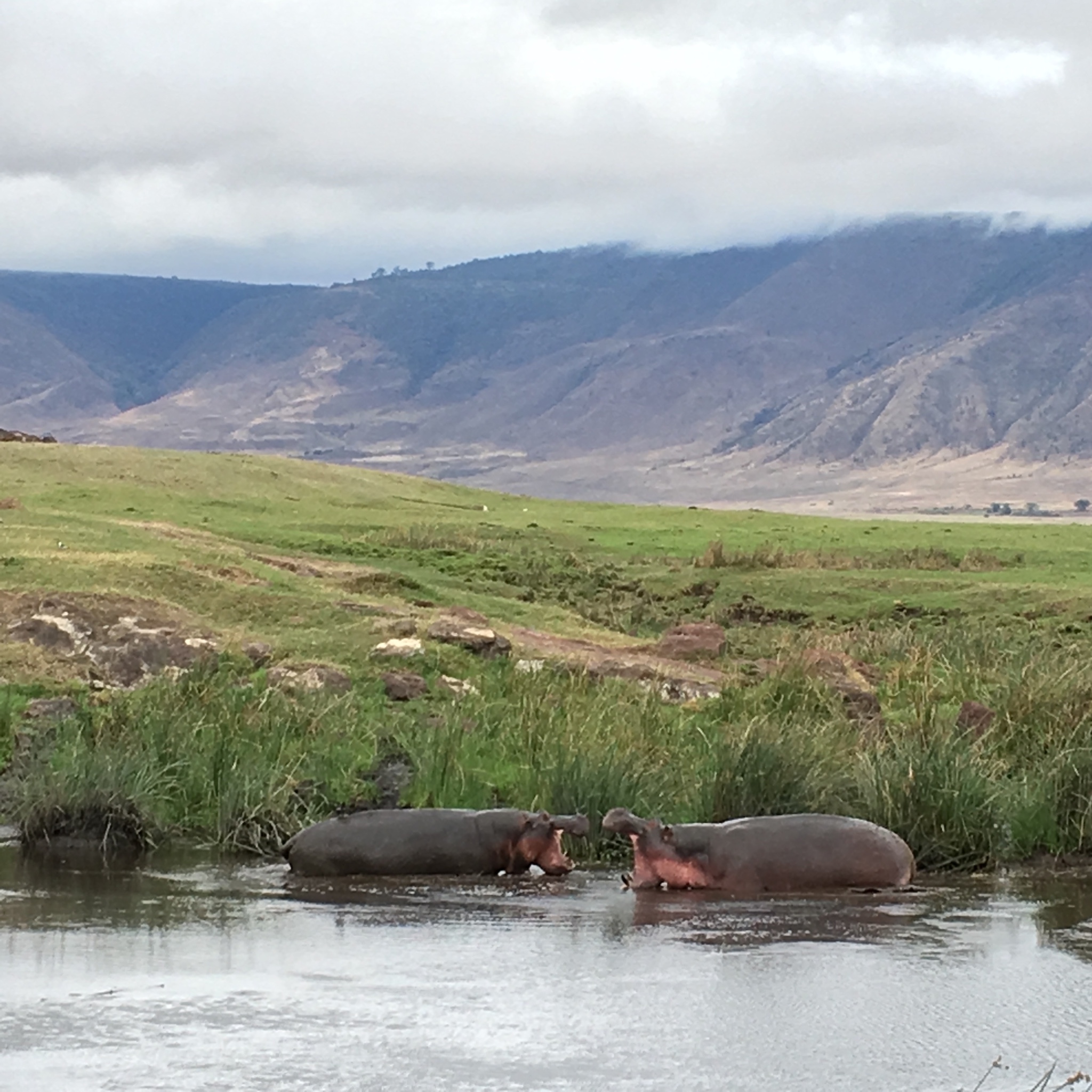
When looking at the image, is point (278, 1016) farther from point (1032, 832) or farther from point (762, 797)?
point (1032, 832)

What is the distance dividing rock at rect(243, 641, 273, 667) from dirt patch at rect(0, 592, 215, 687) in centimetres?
43

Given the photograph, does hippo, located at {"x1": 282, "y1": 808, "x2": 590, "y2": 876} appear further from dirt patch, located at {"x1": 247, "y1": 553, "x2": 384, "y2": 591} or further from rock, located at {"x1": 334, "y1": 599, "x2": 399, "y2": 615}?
dirt patch, located at {"x1": 247, "y1": 553, "x2": 384, "y2": 591}

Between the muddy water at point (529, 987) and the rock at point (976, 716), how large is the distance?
3857 millimetres

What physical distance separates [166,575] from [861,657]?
29.6 feet

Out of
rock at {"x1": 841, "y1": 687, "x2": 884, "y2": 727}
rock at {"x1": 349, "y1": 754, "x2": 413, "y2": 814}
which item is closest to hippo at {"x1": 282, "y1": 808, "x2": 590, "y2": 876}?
rock at {"x1": 349, "y1": 754, "x2": 413, "y2": 814}

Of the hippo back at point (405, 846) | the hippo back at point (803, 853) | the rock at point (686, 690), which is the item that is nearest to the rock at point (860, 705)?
the rock at point (686, 690)

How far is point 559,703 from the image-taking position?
2041 centimetres

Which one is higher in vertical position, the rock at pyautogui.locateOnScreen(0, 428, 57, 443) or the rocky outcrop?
the rock at pyautogui.locateOnScreen(0, 428, 57, 443)

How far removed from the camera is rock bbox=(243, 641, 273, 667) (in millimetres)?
23234

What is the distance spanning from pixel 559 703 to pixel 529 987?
892 centimetres

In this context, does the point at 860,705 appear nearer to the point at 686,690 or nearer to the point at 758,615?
the point at 686,690

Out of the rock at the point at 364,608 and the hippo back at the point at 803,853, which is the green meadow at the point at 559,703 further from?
the hippo back at the point at 803,853

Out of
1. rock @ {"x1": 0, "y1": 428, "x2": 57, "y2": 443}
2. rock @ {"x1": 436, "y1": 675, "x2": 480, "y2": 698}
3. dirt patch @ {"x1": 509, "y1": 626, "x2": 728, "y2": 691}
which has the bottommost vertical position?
rock @ {"x1": 436, "y1": 675, "x2": 480, "y2": 698}

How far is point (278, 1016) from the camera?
428 inches
